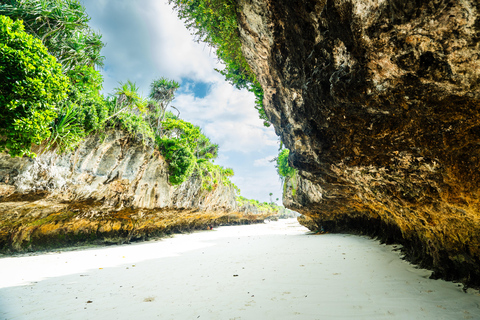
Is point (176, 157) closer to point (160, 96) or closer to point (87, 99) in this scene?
point (160, 96)

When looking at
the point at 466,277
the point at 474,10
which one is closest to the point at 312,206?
the point at 466,277

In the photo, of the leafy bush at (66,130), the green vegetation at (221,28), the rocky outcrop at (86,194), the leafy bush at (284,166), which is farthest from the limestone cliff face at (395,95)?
the leafy bush at (284,166)

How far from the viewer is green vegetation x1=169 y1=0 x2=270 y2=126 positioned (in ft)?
16.2

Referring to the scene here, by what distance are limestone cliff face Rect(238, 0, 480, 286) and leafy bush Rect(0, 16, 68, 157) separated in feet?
17.7

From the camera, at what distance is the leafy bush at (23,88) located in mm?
4539

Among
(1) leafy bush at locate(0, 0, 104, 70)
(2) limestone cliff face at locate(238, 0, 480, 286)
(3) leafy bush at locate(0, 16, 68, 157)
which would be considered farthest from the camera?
(1) leafy bush at locate(0, 0, 104, 70)

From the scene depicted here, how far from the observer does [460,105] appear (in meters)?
2.49

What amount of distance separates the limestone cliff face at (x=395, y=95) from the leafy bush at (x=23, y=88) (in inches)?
212

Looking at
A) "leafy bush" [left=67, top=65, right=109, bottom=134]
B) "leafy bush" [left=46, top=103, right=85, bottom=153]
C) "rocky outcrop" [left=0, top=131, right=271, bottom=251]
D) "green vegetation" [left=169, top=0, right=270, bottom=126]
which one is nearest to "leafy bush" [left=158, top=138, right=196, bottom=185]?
"rocky outcrop" [left=0, top=131, right=271, bottom=251]

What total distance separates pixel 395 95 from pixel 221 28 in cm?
483

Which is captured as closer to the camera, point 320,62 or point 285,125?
point 320,62

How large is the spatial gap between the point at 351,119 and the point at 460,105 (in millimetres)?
1529

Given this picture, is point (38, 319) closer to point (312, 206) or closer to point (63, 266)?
point (63, 266)

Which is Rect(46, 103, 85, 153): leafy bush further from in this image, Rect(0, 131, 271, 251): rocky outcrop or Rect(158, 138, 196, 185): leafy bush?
Rect(158, 138, 196, 185): leafy bush
